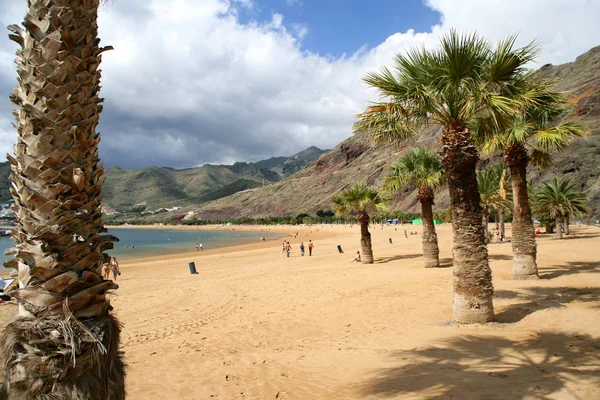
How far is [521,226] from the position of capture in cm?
1052

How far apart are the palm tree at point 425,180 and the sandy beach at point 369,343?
2.68 m

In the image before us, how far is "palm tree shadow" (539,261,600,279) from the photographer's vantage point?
11318mm

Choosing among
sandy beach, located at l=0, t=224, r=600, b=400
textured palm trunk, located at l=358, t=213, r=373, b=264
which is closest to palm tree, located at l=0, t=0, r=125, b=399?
sandy beach, located at l=0, t=224, r=600, b=400

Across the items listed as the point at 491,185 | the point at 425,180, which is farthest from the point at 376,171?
the point at 425,180

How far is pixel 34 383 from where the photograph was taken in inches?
86.5

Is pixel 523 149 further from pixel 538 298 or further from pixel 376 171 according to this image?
pixel 376 171

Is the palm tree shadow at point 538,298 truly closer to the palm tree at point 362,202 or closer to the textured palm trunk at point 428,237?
the textured palm trunk at point 428,237

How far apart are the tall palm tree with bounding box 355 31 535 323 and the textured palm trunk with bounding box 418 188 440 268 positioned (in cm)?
793

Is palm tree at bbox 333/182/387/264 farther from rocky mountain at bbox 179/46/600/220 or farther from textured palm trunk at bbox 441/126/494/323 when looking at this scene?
rocky mountain at bbox 179/46/600/220

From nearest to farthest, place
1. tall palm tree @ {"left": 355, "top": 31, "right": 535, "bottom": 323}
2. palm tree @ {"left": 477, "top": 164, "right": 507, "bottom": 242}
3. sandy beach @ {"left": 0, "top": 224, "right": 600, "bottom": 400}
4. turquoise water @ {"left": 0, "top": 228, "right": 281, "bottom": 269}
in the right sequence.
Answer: sandy beach @ {"left": 0, "top": 224, "right": 600, "bottom": 400}, tall palm tree @ {"left": 355, "top": 31, "right": 535, "bottom": 323}, palm tree @ {"left": 477, "top": 164, "right": 507, "bottom": 242}, turquoise water @ {"left": 0, "top": 228, "right": 281, "bottom": 269}

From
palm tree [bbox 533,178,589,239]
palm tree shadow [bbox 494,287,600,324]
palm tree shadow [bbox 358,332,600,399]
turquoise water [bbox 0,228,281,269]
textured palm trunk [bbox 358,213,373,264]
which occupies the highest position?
palm tree [bbox 533,178,589,239]

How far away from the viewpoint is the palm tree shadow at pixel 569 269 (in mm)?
11318

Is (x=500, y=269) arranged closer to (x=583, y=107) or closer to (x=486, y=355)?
(x=486, y=355)

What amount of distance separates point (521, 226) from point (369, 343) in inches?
261
